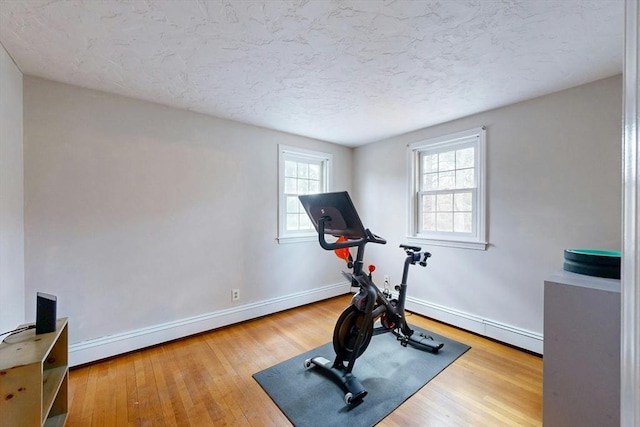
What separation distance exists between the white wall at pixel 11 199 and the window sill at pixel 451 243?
3.66m

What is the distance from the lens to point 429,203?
3340 millimetres

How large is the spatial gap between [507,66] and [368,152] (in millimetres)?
2225

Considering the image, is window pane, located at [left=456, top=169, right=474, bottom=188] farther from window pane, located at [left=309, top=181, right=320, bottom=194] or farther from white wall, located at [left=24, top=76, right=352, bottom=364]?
white wall, located at [left=24, top=76, right=352, bottom=364]

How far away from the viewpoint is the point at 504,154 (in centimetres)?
262

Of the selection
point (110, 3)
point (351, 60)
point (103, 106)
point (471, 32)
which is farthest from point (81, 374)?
point (471, 32)

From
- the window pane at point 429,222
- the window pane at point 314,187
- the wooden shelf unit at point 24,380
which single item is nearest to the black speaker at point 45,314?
the wooden shelf unit at point 24,380

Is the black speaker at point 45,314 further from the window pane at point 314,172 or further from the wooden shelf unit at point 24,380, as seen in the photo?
the window pane at point 314,172

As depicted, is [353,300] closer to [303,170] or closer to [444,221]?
[444,221]

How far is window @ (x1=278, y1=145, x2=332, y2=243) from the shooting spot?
3469 mm

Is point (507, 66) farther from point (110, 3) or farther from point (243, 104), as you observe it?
point (110, 3)

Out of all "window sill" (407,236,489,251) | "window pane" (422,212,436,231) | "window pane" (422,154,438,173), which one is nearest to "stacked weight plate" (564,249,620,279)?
"window sill" (407,236,489,251)

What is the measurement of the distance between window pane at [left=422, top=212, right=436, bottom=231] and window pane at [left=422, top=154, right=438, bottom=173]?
1.84 feet


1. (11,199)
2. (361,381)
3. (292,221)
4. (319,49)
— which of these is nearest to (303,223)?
(292,221)

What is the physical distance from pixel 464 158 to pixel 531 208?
86 cm
